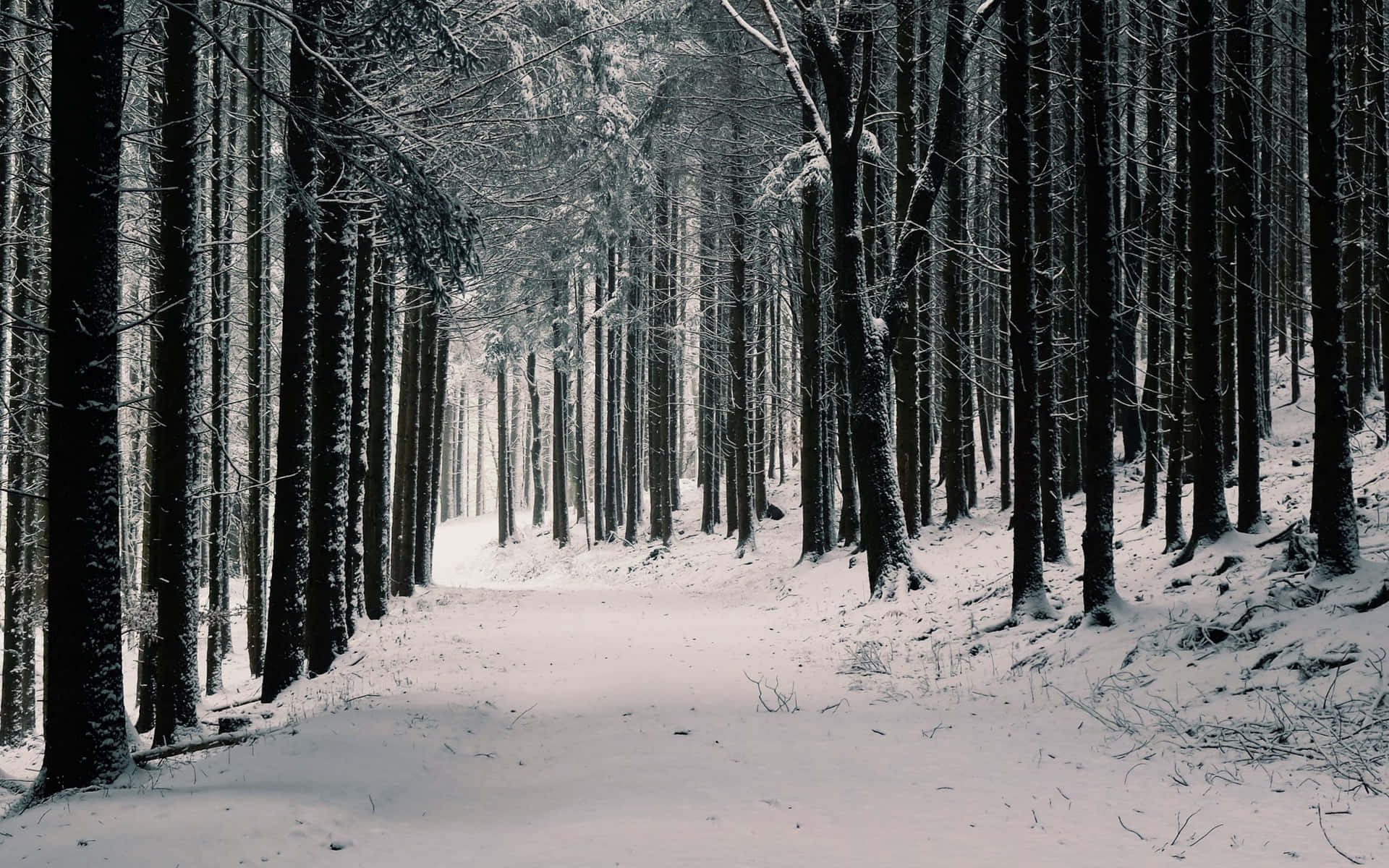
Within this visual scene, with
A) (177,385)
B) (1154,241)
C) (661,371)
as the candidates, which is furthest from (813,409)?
(177,385)

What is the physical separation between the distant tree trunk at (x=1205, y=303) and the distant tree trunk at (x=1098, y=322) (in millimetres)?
1421

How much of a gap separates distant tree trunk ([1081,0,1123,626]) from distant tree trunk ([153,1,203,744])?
8906 millimetres

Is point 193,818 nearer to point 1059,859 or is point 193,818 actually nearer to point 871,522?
point 1059,859

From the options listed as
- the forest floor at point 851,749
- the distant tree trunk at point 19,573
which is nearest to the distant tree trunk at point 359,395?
the forest floor at point 851,749

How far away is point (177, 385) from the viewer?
29.3 feet

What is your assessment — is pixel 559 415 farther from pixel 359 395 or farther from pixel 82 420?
pixel 82 420

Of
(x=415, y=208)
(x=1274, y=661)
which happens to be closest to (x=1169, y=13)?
(x=1274, y=661)

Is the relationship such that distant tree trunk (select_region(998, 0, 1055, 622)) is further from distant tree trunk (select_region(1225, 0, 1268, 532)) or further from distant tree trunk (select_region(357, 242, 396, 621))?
distant tree trunk (select_region(357, 242, 396, 621))

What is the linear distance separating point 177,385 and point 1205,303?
1116 cm

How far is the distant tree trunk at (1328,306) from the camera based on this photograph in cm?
716

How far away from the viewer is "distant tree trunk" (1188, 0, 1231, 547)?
31.4 ft

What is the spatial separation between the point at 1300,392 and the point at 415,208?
25.3 metres

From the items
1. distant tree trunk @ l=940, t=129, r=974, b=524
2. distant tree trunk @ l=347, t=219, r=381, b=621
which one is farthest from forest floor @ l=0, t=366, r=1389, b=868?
distant tree trunk @ l=940, t=129, r=974, b=524

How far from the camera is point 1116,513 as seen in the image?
15055 millimetres
